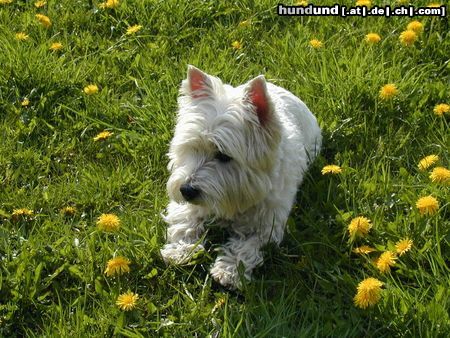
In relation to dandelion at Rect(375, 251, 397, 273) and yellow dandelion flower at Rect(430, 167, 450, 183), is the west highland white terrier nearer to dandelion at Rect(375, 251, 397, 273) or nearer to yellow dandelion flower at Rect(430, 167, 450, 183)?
dandelion at Rect(375, 251, 397, 273)

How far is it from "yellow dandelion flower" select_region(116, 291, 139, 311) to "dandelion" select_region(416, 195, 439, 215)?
1.50m

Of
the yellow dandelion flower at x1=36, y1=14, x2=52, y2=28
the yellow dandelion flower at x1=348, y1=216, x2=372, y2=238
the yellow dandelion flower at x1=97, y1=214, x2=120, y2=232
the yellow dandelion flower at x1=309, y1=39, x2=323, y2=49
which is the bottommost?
the yellow dandelion flower at x1=348, y1=216, x2=372, y2=238

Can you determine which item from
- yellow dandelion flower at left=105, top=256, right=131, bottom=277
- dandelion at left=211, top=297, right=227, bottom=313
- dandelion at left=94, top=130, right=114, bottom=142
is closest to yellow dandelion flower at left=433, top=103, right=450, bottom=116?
dandelion at left=211, top=297, right=227, bottom=313

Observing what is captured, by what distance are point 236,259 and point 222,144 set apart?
1.98 ft

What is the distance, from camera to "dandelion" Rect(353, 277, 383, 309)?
3.26 meters

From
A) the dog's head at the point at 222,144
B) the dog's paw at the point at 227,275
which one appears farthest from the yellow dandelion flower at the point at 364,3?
the dog's paw at the point at 227,275

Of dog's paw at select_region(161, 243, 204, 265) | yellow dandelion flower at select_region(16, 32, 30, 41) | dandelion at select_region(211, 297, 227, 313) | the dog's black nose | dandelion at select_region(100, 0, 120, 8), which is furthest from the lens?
dandelion at select_region(100, 0, 120, 8)

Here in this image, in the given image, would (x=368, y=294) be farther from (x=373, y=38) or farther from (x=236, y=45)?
(x=236, y=45)

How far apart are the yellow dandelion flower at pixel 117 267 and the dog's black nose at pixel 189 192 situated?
1.45 feet

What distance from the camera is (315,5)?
18.7 ft

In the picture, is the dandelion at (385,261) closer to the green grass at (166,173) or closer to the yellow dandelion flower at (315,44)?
the green grass at (166,173)

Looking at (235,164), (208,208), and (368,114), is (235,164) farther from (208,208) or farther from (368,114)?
(368,114)

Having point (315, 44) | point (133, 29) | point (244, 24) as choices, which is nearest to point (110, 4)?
point (133, 29)

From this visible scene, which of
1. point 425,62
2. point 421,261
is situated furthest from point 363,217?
point 425,62
